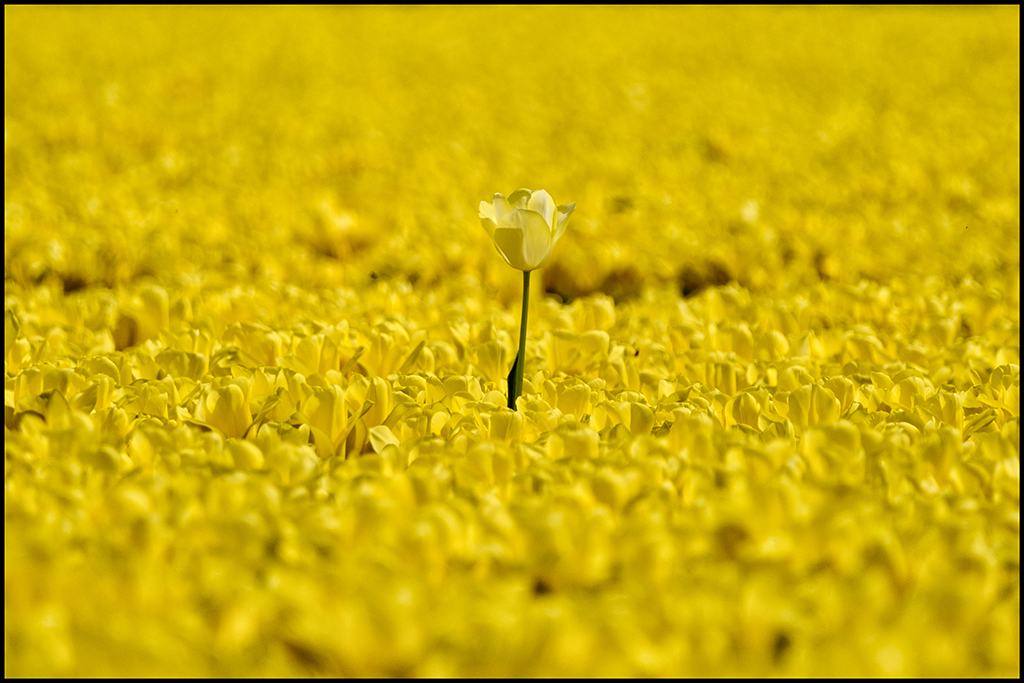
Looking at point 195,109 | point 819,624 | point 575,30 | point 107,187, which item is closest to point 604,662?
point 819,624

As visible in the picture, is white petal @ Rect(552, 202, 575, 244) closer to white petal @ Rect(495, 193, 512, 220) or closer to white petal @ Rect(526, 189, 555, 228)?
white petal @ Rect(526, 189, 555, 228)

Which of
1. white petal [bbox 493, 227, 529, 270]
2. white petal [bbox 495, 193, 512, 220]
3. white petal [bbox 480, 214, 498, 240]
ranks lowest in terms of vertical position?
white petal [bbox 493, 227, 529, 270]

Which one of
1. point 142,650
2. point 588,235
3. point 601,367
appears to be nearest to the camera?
point 142,650

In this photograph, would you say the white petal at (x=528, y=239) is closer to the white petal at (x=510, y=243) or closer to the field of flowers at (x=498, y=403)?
the white petal at (x=510, y=243)

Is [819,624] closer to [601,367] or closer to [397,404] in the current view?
[397,404]

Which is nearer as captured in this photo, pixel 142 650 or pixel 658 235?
pixel 142 650

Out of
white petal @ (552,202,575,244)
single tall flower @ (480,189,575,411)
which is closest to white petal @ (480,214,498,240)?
single tall flower @ (480,189,575,411)

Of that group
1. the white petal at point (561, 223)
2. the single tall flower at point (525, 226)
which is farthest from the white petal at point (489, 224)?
the white petal at point (561, 223)
